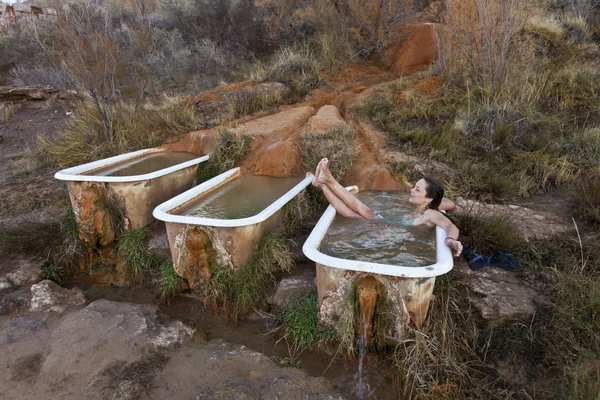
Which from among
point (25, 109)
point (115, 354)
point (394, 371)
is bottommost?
point (394, 371)

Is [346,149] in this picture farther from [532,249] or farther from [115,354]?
[115,354]

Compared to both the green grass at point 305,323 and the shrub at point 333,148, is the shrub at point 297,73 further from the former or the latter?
the green grass at point 305,323

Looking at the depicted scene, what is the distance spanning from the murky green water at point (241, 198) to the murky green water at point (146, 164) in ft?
3.08

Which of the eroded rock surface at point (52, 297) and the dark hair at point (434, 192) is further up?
the dark hair at point (434, 192)

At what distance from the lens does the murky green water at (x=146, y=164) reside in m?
4.48

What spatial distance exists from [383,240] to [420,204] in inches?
21.9

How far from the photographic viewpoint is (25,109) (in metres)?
8.43

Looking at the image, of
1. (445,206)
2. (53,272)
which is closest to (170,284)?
(53,272)

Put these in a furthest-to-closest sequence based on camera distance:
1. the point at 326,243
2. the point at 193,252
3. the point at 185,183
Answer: the point at 185,183, the point at 193,252, the point at 326,243

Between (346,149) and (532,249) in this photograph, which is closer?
(532,249)

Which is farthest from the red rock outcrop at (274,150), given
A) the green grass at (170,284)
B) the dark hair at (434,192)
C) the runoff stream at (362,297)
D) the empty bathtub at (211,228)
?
the dark hair at (434,192)

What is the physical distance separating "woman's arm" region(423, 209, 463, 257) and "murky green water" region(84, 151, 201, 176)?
3297 mm

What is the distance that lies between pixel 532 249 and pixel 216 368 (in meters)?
2.78

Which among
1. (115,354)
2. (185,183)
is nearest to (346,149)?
(185,183)
